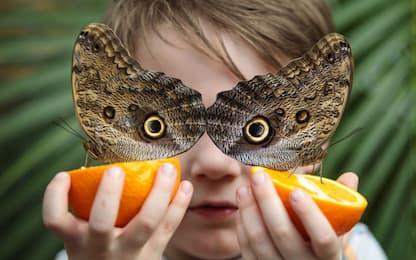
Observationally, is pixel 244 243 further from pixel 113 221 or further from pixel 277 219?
pixel 113 221

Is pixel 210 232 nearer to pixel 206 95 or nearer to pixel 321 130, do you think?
pixel 206 95

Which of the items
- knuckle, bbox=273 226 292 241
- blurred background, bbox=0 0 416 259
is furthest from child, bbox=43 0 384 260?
blurred background, bbox=0 0 416 259

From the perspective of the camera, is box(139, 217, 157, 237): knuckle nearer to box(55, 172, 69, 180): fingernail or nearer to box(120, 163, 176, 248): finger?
box(120, 163, 176, 248): finger

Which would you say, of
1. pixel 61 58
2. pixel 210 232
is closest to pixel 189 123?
pixel 210 232

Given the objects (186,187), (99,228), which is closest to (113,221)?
(99,228)

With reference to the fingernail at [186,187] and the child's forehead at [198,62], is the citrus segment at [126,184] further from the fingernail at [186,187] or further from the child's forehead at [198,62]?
the child's forehead at [198,62]

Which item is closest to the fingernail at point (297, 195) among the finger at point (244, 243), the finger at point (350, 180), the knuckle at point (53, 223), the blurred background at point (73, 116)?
the finger at point (244, 243)
